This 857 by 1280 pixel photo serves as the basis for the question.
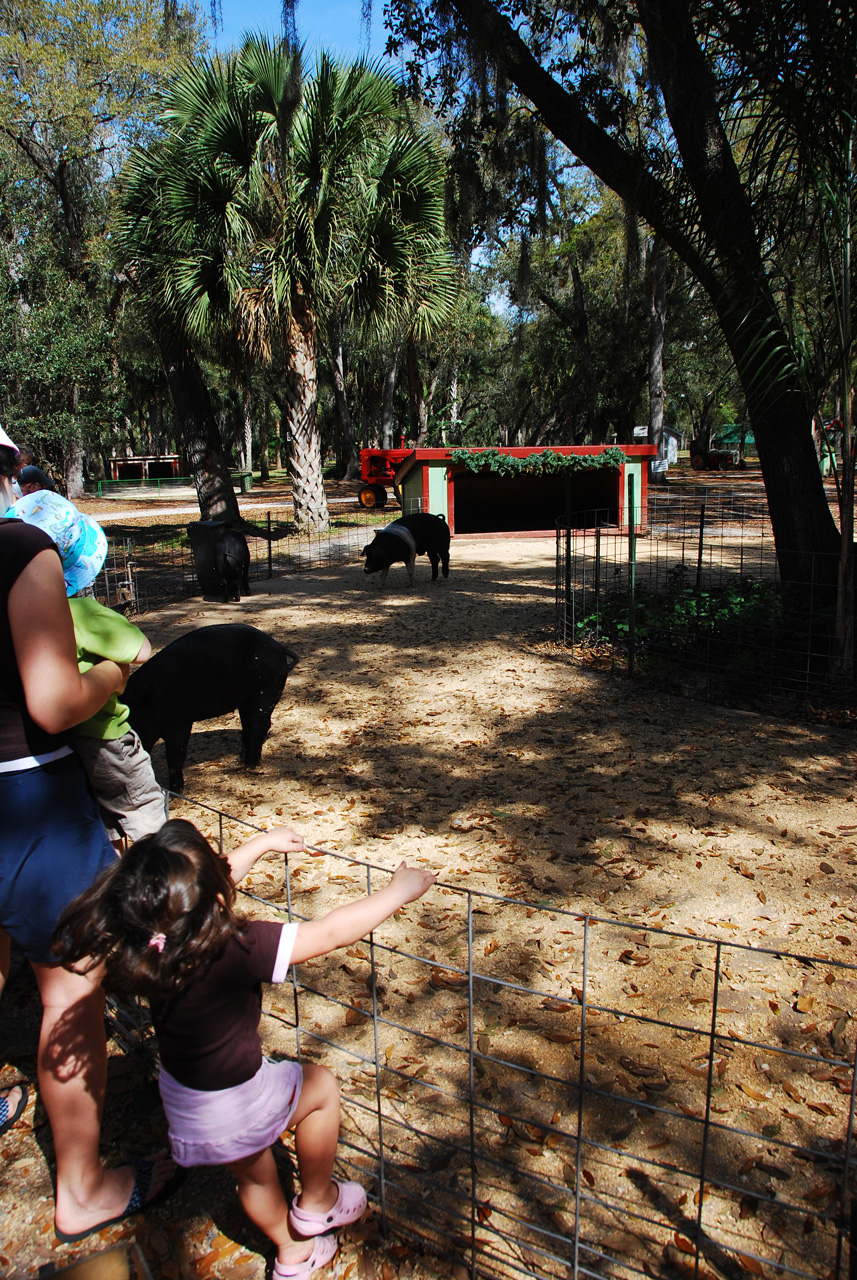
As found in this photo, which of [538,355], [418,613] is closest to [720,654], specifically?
[418,613]

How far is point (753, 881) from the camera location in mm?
3879

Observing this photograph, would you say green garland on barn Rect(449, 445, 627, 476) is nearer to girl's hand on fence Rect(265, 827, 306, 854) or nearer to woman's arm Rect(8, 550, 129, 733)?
girl's hand on fence Rect(265, 827, 306, 854)

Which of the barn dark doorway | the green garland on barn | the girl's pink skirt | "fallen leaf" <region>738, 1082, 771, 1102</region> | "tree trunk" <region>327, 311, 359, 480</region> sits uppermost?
"tree trunk" <region>327, 311, 359, 480</region>

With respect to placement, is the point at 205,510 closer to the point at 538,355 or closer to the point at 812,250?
the point at 812,250

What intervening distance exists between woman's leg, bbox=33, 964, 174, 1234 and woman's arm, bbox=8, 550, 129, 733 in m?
0.65

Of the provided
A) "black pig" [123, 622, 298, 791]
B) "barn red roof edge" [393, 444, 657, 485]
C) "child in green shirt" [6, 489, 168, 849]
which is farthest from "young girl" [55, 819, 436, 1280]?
"barn red roof edge" [393, 444, 657, 485]

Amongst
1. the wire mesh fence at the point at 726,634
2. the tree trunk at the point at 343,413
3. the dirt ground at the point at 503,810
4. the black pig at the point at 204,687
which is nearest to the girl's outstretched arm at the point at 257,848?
the dirt ground at the point at 503,810

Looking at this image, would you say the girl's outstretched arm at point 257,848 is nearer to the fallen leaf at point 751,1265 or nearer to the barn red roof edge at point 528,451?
the fallen leaf at point 751,1265

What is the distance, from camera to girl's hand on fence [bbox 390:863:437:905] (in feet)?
6.00

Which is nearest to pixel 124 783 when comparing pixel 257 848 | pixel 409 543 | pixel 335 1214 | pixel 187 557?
pixel 257 848

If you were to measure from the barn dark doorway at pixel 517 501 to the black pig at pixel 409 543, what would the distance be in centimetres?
657

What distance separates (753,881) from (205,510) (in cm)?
1294

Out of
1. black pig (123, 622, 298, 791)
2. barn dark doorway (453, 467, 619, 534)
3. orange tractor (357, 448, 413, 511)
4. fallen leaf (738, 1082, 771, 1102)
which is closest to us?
fallen leaf (738, 1082, 771, 1102)

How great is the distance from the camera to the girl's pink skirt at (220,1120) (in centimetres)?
175
